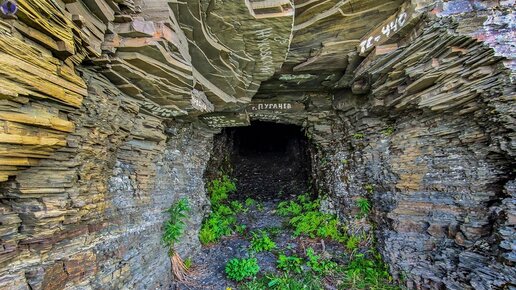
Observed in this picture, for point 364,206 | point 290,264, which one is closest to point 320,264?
point 290,264

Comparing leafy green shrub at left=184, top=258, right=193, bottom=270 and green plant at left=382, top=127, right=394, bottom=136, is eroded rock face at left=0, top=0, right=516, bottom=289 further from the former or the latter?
leafy green shrub at left=184, top=258, right=193, bottom=270

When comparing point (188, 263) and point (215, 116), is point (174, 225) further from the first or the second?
point (215, 116)

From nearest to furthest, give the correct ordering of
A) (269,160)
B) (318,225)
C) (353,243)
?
1. (353,243)
2. (318,225)
3. (269,160)

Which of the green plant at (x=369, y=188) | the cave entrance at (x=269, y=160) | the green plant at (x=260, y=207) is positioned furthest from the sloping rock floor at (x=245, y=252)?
the cave entrance at (x=269, y=160)

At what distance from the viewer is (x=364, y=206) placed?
755cm

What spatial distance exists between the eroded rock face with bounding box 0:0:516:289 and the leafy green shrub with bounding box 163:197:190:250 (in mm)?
234

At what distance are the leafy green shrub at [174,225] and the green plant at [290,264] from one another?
2681 mm

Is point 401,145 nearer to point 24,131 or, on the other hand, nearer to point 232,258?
point 232,258

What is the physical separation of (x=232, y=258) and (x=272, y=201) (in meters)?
3.86

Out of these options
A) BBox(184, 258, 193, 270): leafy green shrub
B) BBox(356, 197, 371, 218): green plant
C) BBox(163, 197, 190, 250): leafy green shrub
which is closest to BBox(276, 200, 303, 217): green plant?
BBox(356, 197, 371, 218): green plant

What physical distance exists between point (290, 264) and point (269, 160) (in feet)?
24.3

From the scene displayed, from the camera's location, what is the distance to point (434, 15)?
14.6 feet

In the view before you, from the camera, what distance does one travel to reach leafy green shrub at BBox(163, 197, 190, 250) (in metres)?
6.15

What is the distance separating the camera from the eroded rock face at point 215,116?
2.76 metres
